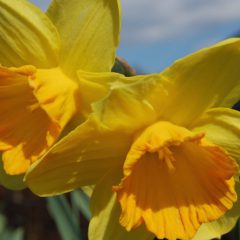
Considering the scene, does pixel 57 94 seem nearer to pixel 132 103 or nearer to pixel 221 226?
pixel 132 103

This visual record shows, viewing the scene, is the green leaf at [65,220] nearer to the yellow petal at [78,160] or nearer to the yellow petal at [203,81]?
the yellow petal at [78,160]

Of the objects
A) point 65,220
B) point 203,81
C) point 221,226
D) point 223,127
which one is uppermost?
point 203,81

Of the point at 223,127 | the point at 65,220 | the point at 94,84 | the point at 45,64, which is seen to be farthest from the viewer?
the point at 65,220

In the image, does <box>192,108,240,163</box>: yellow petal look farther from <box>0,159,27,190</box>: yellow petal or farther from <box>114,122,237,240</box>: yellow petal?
<box>0,159,27,190</box>: yellow petal

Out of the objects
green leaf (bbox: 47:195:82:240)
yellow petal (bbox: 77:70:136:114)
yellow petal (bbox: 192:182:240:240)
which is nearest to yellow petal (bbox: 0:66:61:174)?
yellow petal (bbox: 77:70:136:114)

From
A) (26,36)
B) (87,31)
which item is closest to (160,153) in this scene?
(87,31)

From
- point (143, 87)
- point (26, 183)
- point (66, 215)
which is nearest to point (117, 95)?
point (143, 87)

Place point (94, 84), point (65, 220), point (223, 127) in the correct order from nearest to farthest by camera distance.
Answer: point (94, 84) → point (223, 127) → point (65, 220)
